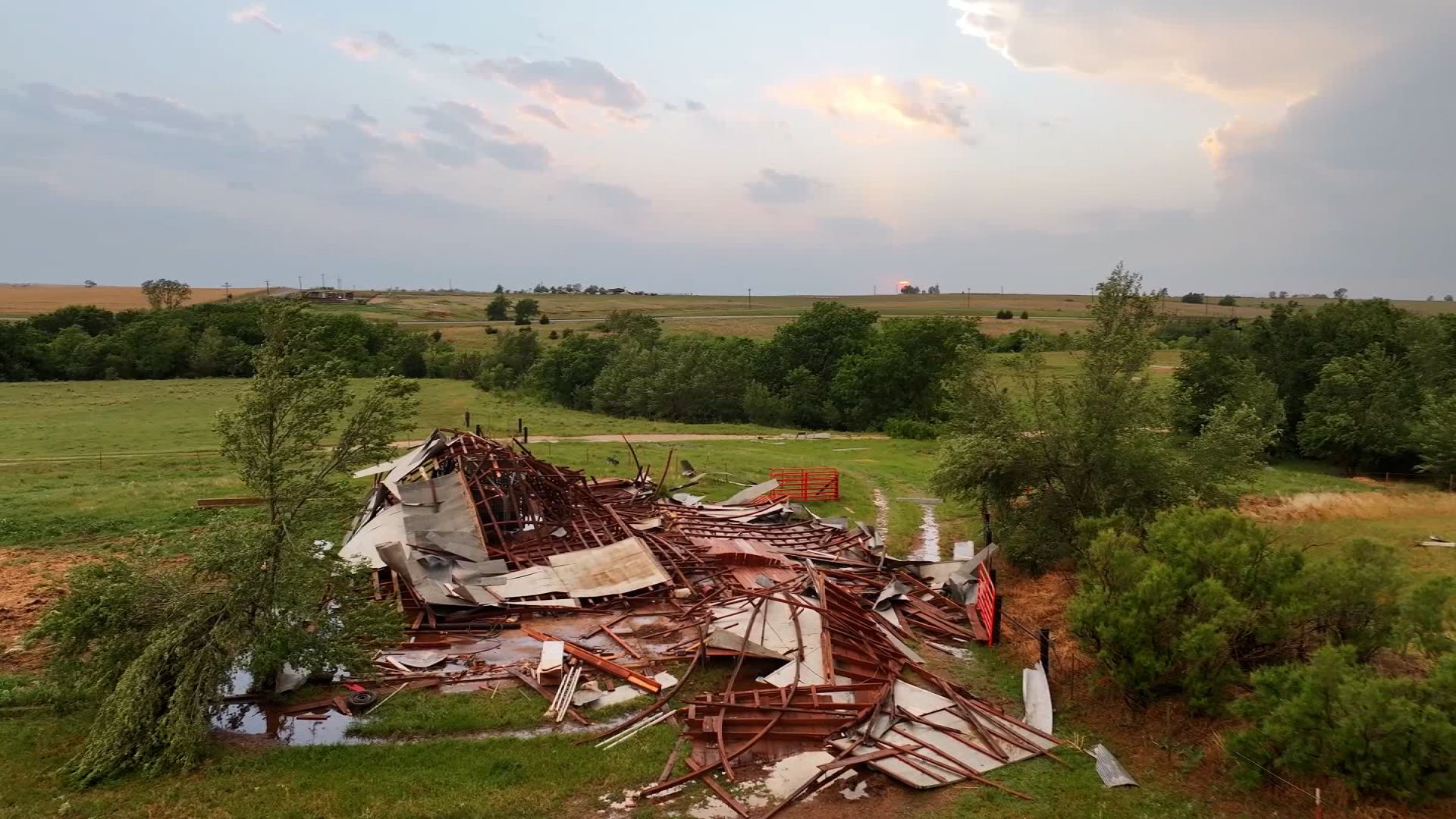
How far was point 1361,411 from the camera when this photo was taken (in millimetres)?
41312

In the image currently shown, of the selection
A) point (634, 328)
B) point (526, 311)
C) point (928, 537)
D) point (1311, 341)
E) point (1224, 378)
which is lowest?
point (928, 537)

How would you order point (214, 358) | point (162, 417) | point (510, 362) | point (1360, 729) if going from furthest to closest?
point (510, 362) < point (214, 358) < point (162, 417) < point (1360, 729)

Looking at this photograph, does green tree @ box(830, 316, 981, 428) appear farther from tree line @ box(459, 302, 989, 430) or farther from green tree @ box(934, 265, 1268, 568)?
green tree @ box(934, 265, 1268, 568)

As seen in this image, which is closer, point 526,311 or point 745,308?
point 526,311

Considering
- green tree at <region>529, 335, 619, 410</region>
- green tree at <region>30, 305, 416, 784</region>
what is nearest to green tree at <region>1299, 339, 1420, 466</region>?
green tree at <region>30, 305, 416, 784</region>

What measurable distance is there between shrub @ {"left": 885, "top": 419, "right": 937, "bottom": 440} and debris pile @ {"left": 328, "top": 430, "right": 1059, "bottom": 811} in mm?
26818

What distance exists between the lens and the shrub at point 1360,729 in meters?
8.31

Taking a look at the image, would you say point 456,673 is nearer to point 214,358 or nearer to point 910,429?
point 910,429

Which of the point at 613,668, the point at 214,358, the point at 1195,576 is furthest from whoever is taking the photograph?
the point at 214,358

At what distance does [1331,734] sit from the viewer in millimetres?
8703

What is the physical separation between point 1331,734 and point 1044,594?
9.26m

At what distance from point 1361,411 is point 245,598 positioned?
5043 cm

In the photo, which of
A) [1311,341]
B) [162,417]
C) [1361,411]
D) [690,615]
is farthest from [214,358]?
[1361,411]

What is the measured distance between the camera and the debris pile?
11305 millimetres
